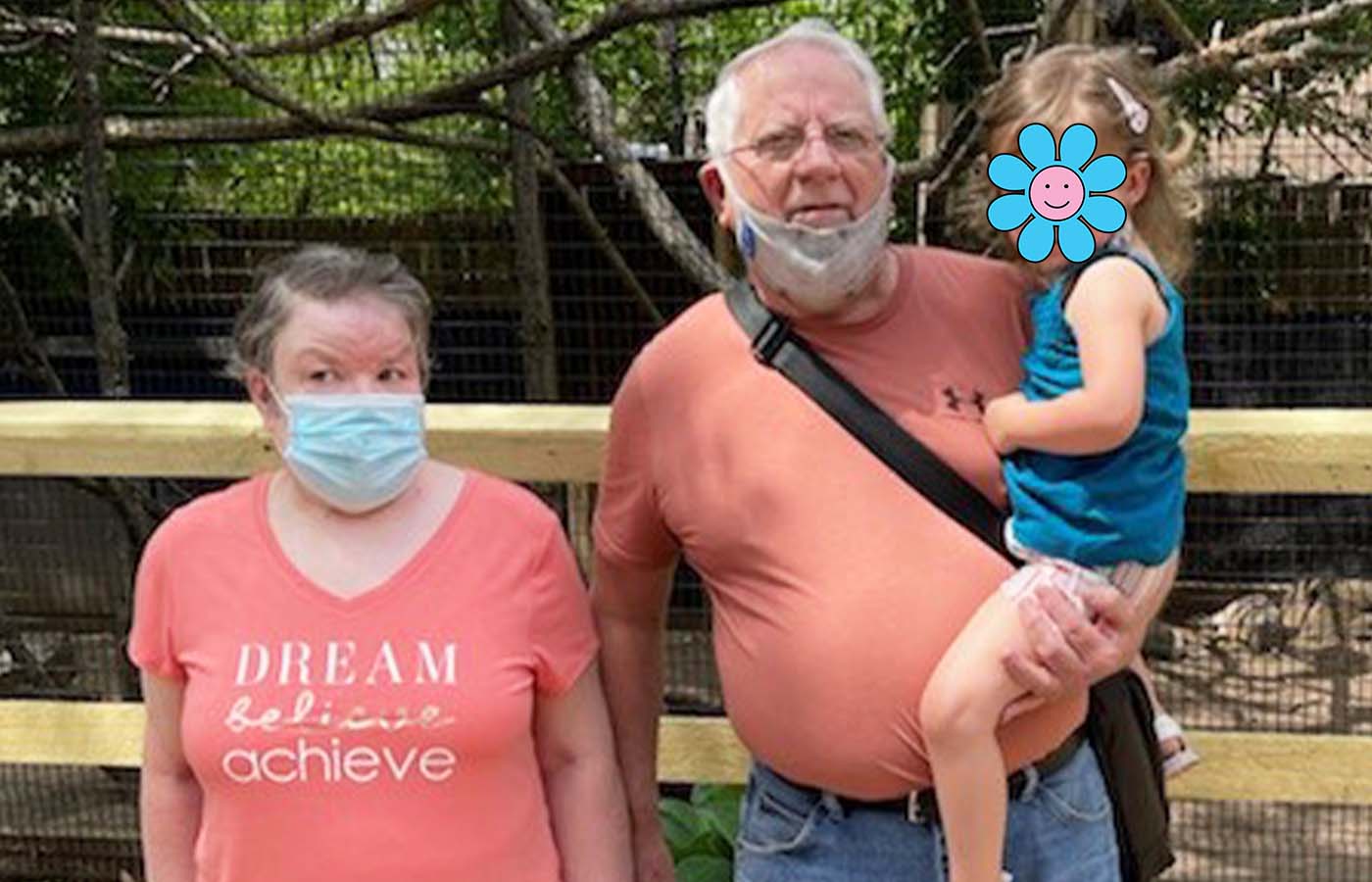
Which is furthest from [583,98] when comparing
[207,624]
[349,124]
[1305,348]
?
[207,624]

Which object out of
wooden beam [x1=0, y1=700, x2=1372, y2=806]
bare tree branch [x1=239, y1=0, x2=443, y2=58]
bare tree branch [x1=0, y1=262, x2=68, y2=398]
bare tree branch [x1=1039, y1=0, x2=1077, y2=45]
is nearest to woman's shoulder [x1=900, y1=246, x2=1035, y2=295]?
wooden beam [x1=0, y1=700, x2=1372, y2=806]

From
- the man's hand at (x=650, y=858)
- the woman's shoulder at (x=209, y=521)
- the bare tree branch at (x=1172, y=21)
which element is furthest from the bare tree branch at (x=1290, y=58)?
the woman's shoulder at (x=209, y=521)

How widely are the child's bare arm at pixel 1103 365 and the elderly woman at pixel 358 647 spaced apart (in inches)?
21.9

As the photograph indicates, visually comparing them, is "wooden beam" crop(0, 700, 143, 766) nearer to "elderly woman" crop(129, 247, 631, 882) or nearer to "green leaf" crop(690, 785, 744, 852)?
"elderly woman" crop(129, 247, 631, 882)

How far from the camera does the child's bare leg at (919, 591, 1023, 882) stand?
1764mm

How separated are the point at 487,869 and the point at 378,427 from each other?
488 mm

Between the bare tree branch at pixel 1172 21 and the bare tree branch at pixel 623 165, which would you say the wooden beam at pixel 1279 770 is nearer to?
the bare tree branch at pixel 623 165

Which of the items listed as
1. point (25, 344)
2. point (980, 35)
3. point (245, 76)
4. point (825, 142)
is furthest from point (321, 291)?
point (25, 344)

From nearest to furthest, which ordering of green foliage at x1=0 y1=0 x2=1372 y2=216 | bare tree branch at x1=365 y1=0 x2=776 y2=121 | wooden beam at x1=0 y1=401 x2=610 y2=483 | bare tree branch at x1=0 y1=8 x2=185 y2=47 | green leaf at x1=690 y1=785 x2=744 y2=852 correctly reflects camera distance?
1. wooden beam at x1=0 y1=401 x2=610 y2=483
2. green leaf at x1=690 y1=785 x2=744 y2=852
3. bare tree branch at x1=365 y1=0 x2=776 y2=121
4. bare tree branch at x1=0 y1=8 x2=185 y2=47
5. green foliage at x1=0 y1=0 x2=1372 y2=216

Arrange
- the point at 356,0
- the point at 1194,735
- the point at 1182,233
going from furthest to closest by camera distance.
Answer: the point at 356,0, the point at 1194,735, the point at 1182,233

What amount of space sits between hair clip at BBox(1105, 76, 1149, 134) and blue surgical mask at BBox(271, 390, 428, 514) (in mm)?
816

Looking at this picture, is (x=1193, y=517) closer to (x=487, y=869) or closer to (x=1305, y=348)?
(x=1305, y=348)

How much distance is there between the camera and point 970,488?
1857 mm

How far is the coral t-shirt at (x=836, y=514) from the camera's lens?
1828mm
